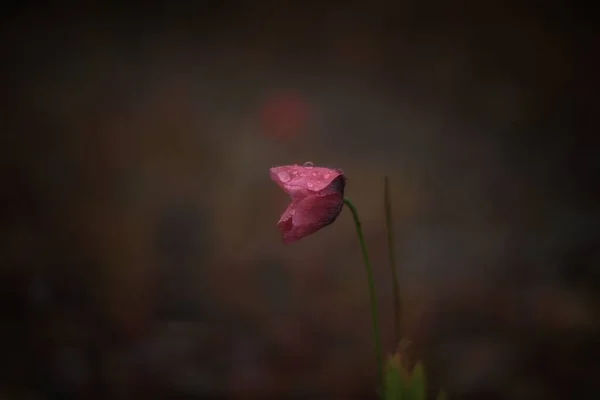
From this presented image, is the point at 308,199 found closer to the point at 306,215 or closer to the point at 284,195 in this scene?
the point at 306,215

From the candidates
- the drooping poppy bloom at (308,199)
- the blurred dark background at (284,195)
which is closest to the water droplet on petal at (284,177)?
the drooping poppy bloom at (308,199)

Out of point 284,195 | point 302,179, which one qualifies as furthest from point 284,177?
point 284,195

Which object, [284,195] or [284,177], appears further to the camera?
[284,195]

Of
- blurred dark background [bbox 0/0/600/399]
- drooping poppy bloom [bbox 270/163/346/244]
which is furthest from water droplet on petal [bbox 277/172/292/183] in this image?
blurred dark background [bbox 0/0/600/399]

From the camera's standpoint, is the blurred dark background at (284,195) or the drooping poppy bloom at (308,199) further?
the blurred dark background at (284,195)

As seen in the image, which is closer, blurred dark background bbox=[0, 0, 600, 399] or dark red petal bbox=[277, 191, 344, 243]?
dark red petal bbox=[277, 191, 344, 243]

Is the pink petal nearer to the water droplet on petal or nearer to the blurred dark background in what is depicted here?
the water droplet on petal

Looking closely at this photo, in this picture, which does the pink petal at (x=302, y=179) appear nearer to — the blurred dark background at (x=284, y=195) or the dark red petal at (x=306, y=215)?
the dark red petal at (x=306, y=215)
